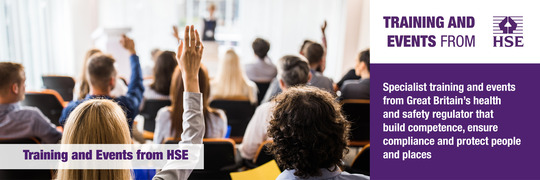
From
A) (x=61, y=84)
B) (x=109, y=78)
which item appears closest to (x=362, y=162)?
(x=109, y=78)

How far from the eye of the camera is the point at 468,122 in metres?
1.72

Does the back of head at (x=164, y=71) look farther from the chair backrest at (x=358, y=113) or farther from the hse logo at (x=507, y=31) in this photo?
the hse logo at (x=507, y=31)

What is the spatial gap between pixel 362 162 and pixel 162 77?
175cm

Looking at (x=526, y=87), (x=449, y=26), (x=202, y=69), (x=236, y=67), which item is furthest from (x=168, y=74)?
(x=526, y=87)

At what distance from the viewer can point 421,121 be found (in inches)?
68.3

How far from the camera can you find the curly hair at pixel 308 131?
3.70 ft

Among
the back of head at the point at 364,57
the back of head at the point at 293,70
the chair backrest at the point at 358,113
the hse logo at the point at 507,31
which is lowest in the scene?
the chair backrest at the point at 358,113

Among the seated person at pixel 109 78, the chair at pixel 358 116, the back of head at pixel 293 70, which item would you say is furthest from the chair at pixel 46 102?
the chair at pixel 358 116

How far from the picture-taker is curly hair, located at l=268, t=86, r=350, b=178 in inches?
44.4

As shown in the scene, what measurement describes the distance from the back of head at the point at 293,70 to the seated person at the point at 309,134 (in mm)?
1363

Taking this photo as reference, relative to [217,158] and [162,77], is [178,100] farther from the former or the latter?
[162,77]

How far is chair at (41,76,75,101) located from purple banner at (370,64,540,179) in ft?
10.5

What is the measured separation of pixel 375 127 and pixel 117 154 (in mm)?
1097

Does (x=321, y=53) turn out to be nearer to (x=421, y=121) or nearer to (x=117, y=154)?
(x=421, y=121)
